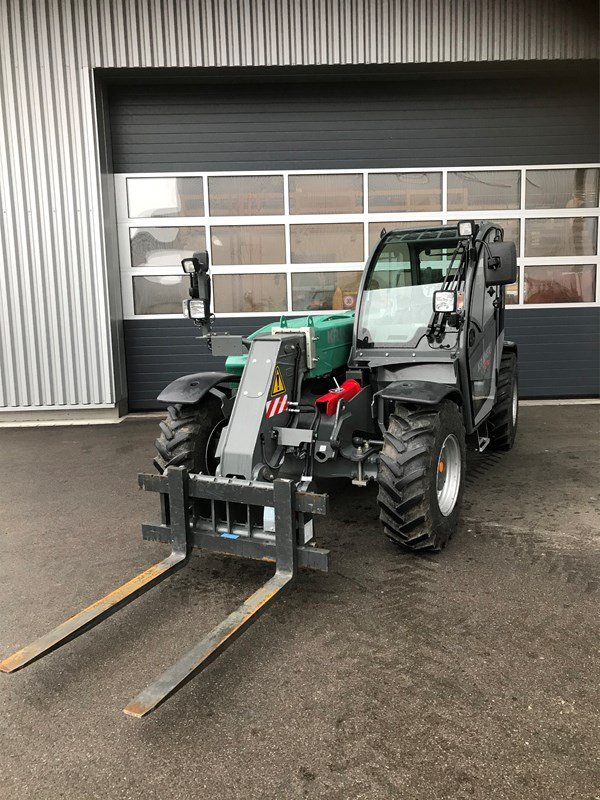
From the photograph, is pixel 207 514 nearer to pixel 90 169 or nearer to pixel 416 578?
pixel 416 578

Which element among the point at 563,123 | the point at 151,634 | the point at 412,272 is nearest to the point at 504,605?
the point at 151,634

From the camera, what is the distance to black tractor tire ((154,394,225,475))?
4.38 metres

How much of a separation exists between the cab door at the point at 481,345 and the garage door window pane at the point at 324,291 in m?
3.84

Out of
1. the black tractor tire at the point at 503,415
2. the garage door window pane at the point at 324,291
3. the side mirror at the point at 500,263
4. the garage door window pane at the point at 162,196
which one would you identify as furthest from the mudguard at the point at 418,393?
the garage door window pane at the point at 162,196

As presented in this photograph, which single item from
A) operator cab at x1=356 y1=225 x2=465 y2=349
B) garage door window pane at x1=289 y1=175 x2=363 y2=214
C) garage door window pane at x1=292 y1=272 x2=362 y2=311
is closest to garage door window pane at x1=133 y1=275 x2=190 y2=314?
garage door window pane at x1=292 y1=272 x2=362 y2=311

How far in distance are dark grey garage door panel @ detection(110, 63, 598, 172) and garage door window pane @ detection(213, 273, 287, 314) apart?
5.25 feet

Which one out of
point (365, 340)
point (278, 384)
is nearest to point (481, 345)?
point (365, 340)

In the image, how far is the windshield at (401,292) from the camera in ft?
16.8

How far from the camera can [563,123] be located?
931 cm

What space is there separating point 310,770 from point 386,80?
9056 mm

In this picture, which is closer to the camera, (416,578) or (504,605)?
(504,605)

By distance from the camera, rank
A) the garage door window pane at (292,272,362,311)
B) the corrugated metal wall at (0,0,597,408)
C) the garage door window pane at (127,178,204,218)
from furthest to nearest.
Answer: the garage door window pane at (292,272,362,311) → the garage door window pane at (127,178,204,218) → the corrugated metal wall at (0,0,597,408)

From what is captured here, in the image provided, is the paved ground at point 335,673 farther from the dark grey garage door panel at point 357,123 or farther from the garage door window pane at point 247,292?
the dark grey garage door panel at point 357,123

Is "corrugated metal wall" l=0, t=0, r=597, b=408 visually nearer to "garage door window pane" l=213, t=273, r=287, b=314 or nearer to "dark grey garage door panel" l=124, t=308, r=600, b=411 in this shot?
"dark grey garage door panel" l=124, t=308, r=600, b=411
